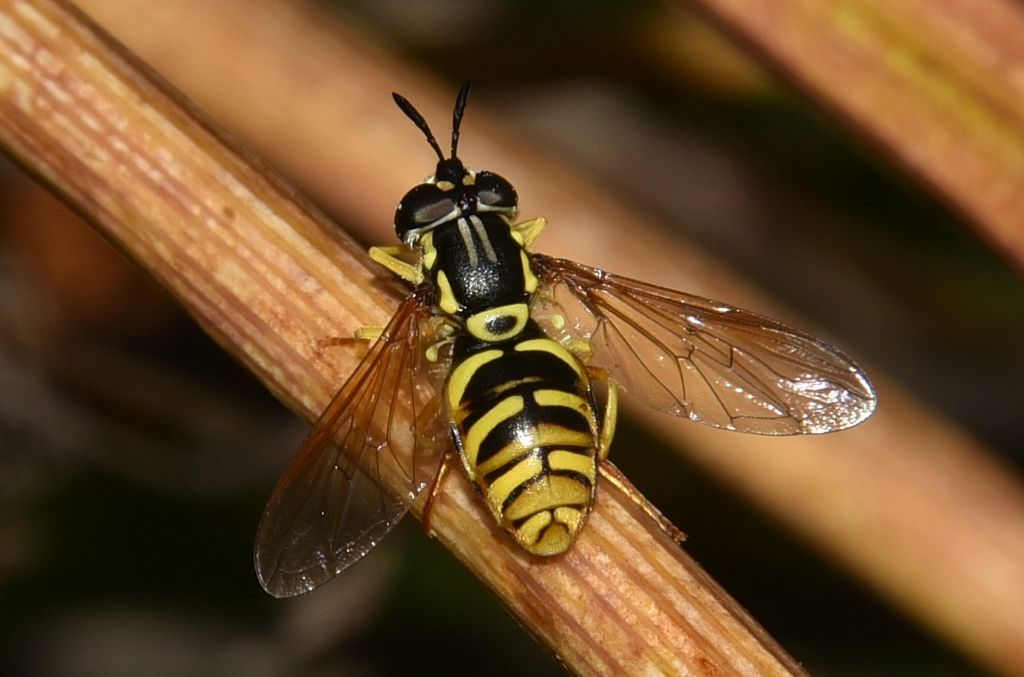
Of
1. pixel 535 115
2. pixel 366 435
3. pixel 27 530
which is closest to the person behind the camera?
pixel 366 435

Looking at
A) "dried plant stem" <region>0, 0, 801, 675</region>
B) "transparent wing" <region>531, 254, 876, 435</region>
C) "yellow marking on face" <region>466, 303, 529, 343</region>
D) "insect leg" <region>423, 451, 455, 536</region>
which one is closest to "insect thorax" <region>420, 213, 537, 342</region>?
"yellow marking on face" <region>466, 303, 529, 343</region>

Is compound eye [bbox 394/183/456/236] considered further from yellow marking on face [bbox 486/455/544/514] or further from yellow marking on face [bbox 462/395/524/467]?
yellow marking on face [bbox 486/455/544/514]

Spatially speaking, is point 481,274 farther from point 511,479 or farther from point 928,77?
point 928,77

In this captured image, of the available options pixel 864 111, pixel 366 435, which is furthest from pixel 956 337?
pixel 366 435

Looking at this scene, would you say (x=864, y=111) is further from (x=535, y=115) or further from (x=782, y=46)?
(x=535, y=115)

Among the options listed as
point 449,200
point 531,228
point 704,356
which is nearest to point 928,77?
point 704,356

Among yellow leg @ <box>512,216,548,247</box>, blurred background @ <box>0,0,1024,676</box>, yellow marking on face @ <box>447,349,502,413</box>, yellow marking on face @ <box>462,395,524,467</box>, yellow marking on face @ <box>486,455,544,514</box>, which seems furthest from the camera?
blurred background @ <box>0,0,1024,676</box>

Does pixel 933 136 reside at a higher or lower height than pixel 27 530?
higher
